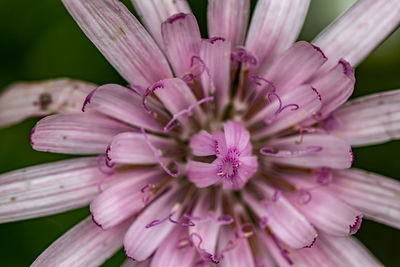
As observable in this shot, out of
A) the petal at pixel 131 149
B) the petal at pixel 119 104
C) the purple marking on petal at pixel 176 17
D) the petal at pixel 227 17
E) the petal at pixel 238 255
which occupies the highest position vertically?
the petal at pixel 227 17

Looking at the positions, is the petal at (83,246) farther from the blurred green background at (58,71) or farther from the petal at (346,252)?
the petal at (346,252)

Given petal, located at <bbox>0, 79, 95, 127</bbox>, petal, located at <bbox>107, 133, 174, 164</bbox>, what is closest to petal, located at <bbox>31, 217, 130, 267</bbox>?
petal, located at <bbox>107, 133, 174, 164</bbox>

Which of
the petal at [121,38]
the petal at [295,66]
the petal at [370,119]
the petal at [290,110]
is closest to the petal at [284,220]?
the petal at [290,110]

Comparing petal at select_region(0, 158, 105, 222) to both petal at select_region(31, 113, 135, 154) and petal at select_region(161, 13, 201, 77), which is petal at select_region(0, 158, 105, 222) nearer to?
petal at select_region(31, 113, 135, 154)

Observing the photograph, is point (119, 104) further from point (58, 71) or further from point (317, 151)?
point (58, 71)

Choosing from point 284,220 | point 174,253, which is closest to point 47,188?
point 174,253

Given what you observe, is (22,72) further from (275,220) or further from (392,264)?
(392,264)
